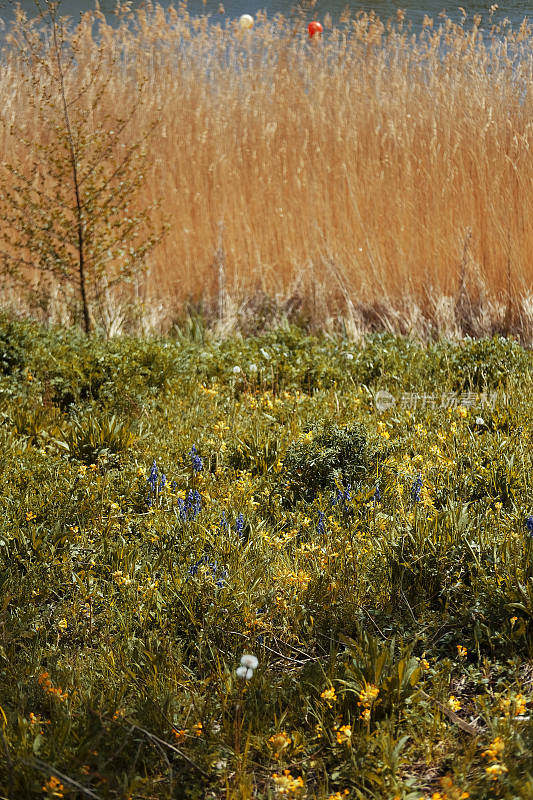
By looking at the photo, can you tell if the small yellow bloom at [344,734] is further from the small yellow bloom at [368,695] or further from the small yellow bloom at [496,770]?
the small yellow bloom at [496,770]

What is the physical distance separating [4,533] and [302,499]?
3.92 feet

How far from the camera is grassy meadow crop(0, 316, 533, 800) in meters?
1.74

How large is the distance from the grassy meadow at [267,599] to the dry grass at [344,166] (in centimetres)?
233

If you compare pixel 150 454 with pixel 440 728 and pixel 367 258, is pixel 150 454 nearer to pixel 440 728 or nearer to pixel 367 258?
pixel 440 728

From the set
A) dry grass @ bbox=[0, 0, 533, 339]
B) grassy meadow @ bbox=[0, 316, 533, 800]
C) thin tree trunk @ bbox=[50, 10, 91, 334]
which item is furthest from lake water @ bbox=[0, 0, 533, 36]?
grassy meadow @ bbox=[0, 316, 533, 800]

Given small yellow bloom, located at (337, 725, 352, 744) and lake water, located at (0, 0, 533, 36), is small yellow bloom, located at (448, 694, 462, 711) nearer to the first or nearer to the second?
small yellow bloom, located at (337, 725, 352, 744)

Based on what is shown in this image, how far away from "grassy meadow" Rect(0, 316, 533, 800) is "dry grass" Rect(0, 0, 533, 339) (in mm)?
2335

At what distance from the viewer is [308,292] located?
645cm

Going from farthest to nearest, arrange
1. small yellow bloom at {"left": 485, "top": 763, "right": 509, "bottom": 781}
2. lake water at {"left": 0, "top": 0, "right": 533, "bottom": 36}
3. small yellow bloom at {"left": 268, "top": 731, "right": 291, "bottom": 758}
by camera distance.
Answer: lake water at {"left": 0, "top": 0, "right": 533, "bottom": 36}
small yellow bloom at {"left": 268, "top": 731, "right": 291, "bottom": 758}
small yellow bloom at {"left": 485, "top": 763, "right": 509, "bottom": 781}

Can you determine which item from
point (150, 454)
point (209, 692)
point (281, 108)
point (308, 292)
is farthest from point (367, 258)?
point (209, 692)

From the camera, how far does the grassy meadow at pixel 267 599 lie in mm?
1744

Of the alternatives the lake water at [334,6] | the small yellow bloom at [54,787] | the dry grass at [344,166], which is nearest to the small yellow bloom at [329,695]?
the small yellow bloom at [54,787]

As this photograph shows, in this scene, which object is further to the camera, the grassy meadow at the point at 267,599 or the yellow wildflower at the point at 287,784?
the grassy meadow at the point at 267,599

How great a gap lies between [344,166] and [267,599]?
209 inches
